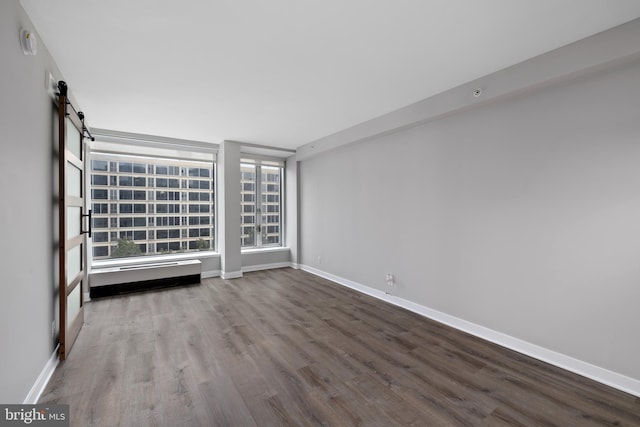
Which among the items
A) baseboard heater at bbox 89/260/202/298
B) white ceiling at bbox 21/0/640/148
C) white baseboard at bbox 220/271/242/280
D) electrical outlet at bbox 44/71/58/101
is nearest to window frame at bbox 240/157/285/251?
white baseboard at bbox 220/271/242/280

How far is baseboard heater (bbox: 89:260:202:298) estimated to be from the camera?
427 cm

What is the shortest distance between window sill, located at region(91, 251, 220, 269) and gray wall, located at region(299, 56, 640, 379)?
3620 mm

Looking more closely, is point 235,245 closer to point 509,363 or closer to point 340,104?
point 340,104

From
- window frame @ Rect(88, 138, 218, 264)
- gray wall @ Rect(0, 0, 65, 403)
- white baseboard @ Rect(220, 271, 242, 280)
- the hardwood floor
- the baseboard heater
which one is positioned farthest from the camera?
white baseboard @ Rect(220, 271, 242, 280)

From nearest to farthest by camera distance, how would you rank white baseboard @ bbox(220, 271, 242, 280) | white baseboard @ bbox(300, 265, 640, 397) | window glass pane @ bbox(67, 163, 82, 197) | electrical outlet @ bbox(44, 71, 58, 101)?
white baseboard @ bbox(300, 265, 640, 397) → electrical outlet @ bbox(44, 71, 58, 101) → window glass pane @ bbox(67, 163, 82, 197) → white baseboard @ bbox(220, 271, 242, 280)

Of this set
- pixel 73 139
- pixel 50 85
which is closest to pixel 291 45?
pixel 50 85

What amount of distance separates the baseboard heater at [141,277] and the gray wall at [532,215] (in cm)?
347

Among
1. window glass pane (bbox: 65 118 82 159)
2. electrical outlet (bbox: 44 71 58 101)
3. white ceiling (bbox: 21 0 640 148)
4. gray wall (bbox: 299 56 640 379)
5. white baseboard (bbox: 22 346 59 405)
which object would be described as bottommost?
white baseboard (bbox: 22 346 59 405)

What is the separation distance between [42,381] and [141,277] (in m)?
2.64

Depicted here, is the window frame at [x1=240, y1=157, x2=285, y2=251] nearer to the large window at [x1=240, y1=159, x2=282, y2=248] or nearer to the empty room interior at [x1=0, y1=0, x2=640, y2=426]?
the large window at [x1=240, y1=159, x2=282, y2=248]

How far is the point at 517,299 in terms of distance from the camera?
2.71 m

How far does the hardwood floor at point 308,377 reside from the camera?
1.82m

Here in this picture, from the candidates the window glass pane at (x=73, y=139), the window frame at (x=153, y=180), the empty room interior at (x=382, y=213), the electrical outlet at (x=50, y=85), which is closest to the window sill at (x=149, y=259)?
the window frame at (x=153, y=180)

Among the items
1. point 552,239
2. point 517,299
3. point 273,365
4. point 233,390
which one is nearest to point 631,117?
point 552,239
